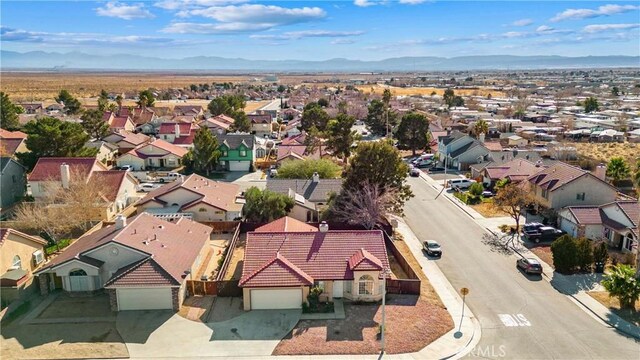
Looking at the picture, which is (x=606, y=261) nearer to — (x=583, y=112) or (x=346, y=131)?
(x=346, y=131)

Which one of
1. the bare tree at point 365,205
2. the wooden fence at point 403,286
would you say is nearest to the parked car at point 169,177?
the bare tree at point 365,205

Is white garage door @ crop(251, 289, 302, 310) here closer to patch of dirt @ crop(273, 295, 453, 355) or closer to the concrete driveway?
the concrete driveway

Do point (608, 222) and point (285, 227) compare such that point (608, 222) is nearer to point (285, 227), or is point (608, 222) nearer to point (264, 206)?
point (285, 227)

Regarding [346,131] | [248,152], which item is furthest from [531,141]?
[248,152]

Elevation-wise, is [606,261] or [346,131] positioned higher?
[346,131]

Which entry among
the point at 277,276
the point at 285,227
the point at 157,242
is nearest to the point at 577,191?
the point at 285,227

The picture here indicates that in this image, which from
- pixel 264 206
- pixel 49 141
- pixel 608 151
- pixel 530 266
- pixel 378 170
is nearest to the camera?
pixel 530 266

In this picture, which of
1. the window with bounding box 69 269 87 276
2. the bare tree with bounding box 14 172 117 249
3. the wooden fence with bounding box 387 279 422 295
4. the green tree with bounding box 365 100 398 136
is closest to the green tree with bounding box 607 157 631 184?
the wooden fence with bounding box 387 279 422 295
